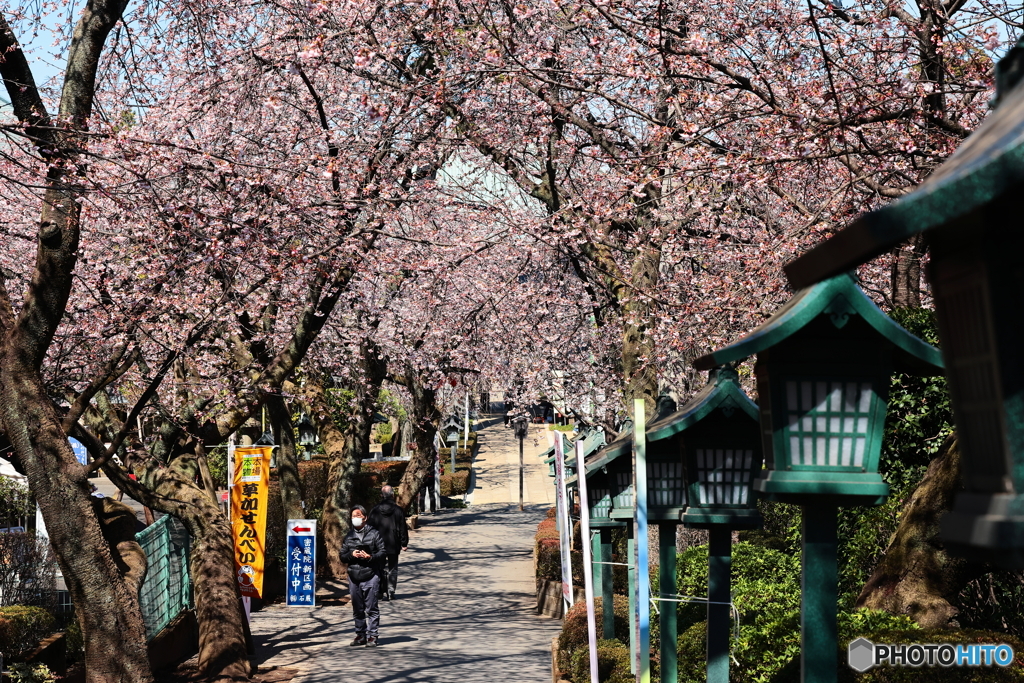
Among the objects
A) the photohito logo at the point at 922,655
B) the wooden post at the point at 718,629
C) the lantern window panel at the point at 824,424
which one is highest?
the lantern window panel at the point at 824,424

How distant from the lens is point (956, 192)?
1.82 metres

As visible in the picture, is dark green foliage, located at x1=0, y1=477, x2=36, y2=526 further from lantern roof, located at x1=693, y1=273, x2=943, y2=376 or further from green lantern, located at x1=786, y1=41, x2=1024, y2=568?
green lantern, located at x1=786, y1=41, x2=1024, y2=568

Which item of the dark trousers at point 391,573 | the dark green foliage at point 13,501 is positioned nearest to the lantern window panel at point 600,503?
the dark trousers at point 391,573

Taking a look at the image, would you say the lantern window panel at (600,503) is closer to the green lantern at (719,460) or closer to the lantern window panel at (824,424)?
the green lantern at (719,460)

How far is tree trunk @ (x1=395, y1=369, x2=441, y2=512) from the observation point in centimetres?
2420

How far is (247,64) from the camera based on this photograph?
14.6 meters

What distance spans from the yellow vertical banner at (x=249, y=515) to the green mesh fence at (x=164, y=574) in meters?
0.92

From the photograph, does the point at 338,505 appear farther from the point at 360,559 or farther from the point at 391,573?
the point at 360,559

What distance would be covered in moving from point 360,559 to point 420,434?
9.88 m

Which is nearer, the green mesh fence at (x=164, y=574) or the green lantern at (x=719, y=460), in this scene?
the green lantern at (x=719, y=460)

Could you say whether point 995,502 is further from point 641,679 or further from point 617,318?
point 617,318

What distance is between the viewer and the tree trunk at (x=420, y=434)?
24203 mm

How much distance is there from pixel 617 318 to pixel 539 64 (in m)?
4.57

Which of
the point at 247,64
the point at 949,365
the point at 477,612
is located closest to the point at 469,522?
the point at 477,612
